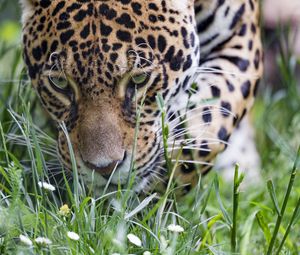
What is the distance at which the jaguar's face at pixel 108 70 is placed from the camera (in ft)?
15.6

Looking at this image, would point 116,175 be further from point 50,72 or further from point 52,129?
point 52,129

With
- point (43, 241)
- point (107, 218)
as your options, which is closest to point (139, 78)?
point (107, 218)

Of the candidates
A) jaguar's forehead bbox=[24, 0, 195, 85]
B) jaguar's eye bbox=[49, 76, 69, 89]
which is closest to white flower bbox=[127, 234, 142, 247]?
jaguar's forehead bbox=[24, 0, 195, 85]

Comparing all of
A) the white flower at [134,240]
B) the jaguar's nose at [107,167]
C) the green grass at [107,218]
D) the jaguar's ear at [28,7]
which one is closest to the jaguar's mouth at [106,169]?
the jaguar's nose at [107,167]

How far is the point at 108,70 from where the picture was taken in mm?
4812

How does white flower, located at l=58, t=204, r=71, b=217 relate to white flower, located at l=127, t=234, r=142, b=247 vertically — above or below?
above

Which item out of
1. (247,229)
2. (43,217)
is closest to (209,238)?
(247,229)

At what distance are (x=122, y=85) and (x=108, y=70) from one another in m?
0.11

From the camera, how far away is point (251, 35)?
5949mm

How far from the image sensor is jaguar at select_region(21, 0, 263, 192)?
15.6 ft

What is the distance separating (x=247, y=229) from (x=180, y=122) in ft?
2.22

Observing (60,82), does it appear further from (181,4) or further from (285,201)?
(285,201)

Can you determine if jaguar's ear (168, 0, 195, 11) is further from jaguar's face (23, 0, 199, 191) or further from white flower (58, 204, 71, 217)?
white flower (58, 204, 71, 217)

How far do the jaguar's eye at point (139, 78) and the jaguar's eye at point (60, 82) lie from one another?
334 millimetres
